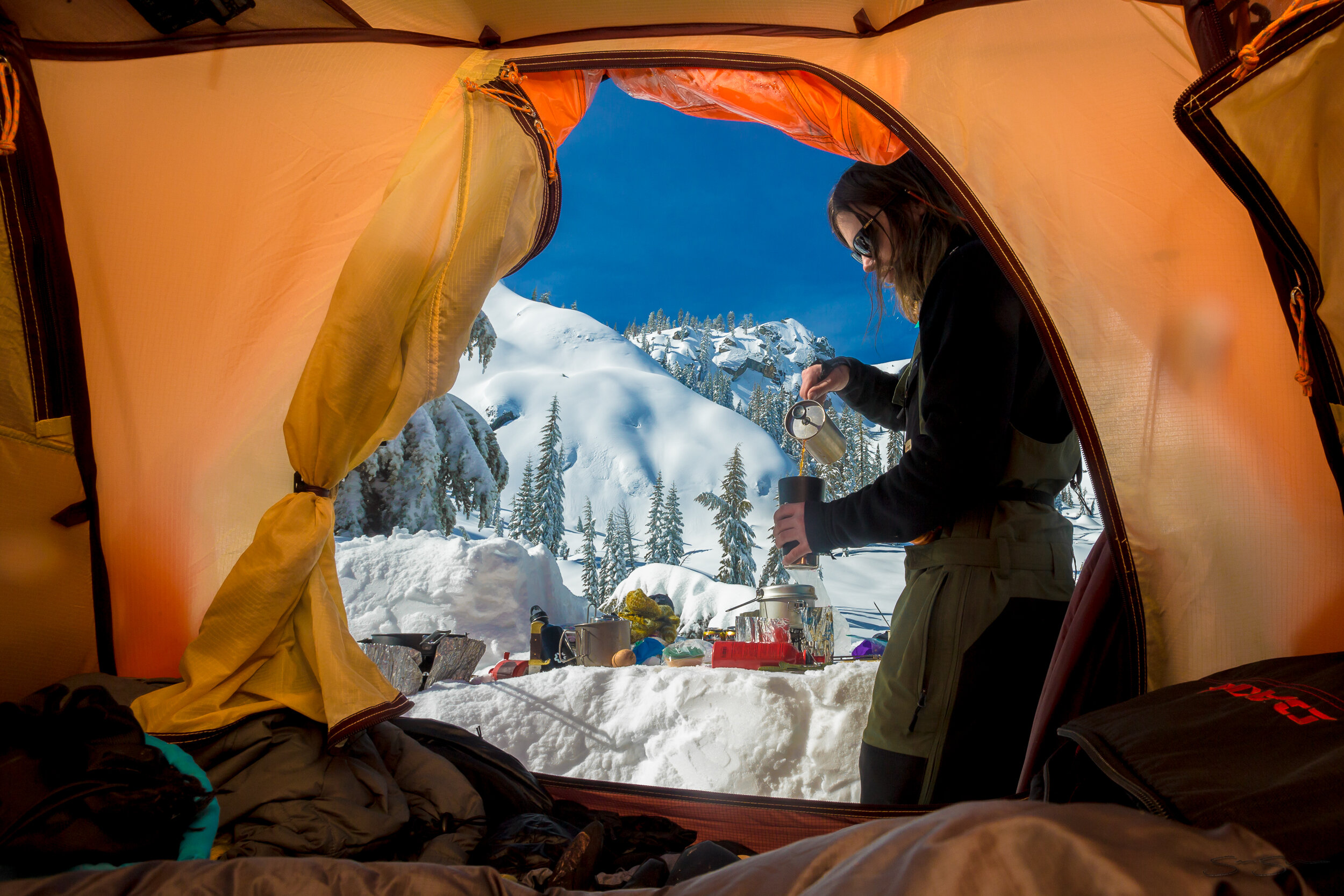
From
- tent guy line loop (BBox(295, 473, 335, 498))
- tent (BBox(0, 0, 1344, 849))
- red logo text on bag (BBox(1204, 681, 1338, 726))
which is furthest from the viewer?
tent guy line loop (BBox(295, 473, 335, 498))

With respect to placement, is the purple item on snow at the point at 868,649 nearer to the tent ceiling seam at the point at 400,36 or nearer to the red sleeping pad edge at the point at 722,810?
the red sleeping pad edge at the point at 722,810

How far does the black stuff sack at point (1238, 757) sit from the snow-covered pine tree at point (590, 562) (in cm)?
403

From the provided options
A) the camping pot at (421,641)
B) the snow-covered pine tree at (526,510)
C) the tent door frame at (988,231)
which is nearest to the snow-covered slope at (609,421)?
the snow-covered pine tree at (526,510)

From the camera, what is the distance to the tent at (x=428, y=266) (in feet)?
3.84

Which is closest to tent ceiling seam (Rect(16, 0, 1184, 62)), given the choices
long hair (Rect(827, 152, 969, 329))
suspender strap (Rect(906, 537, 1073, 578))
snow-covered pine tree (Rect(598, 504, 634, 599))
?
long hair (Rect(827, 152, 969, 329))

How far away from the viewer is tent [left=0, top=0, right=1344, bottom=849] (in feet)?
3.84

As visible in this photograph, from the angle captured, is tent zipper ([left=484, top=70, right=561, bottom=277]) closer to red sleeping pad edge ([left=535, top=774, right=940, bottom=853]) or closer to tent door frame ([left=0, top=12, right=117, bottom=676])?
tent door frame ([left=0, top=12, right=117, bottom=676])

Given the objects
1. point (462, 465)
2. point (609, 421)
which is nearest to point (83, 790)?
point (462, 465)

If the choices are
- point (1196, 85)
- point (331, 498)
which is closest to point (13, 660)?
point (331, 498)

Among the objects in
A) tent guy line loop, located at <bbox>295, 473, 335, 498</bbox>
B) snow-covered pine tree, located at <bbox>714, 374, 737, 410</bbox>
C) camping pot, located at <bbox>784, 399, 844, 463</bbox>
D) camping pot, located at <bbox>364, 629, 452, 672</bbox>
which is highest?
snow-covered pine tree, located at <bbox>714, 374, 737, 410</bbox>

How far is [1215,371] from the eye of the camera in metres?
1.20

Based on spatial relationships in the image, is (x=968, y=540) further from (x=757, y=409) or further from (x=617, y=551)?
(x=757, y=409)

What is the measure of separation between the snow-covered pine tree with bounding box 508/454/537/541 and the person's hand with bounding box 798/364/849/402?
4.08 m

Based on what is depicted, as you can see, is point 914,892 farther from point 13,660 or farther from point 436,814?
point 13,660
